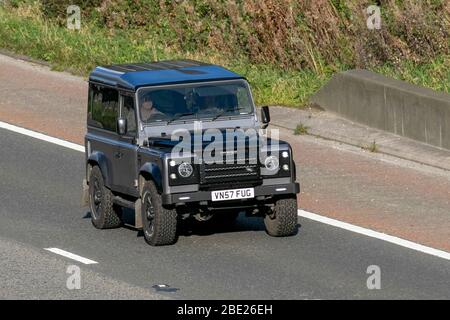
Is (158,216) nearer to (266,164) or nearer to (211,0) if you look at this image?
(266,164)

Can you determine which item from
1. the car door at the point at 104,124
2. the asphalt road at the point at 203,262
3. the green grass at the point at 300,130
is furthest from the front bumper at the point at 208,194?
the green grass at the point at 300,130

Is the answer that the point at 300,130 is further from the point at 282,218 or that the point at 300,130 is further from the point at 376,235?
the point at 282,218

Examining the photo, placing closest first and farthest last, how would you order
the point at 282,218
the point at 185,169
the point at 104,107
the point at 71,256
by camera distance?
the point at 185,169 → the point at 71,256 → the point at 282,218 → the point at 104,107

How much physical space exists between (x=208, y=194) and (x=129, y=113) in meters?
1.78

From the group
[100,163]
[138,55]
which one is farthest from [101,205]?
[138,55]

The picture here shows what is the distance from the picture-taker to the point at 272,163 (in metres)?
17.0

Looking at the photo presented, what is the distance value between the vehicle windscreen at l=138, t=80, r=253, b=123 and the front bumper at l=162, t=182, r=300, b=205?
1.36 metres

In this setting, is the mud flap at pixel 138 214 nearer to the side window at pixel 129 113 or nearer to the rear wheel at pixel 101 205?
the rear wheel at pixel 101 205

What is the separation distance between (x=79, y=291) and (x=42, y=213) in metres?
4.08

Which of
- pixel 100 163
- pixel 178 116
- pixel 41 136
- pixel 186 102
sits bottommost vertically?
pixel 41 136

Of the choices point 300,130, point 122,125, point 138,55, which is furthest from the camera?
point 138,55

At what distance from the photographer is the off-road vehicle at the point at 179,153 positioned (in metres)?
16.8

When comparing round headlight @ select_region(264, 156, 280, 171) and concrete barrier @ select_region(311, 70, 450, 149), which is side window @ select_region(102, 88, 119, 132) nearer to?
round headlight @ select_region(264, 156, 280, 171)

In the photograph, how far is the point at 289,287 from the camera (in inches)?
605
